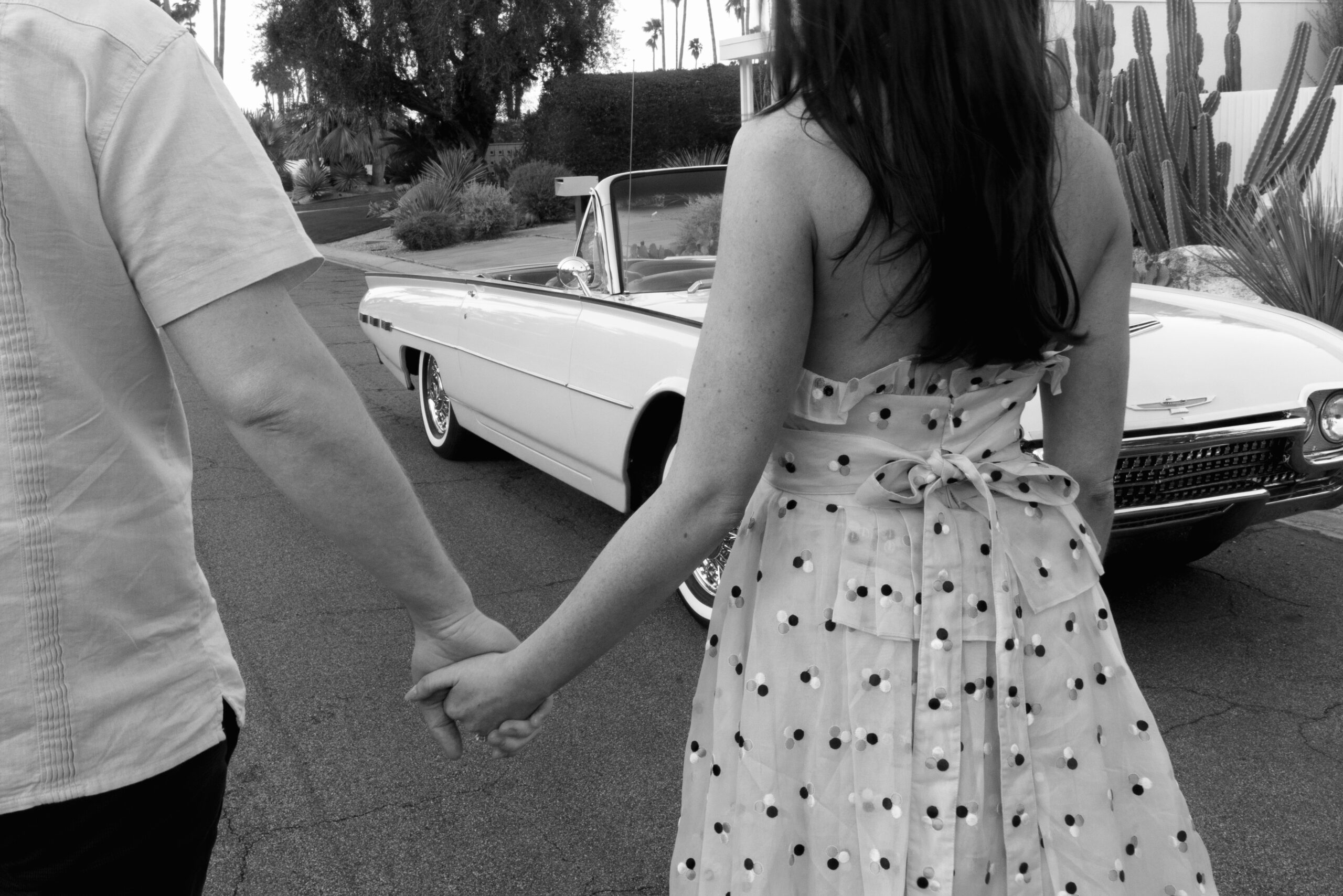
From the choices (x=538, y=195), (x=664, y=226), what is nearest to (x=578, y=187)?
(x=664, y=226)

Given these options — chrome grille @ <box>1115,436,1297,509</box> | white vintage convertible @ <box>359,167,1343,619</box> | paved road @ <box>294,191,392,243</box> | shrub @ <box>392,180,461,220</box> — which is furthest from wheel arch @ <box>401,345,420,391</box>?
paved road @ <box>294,191,392,243</box>

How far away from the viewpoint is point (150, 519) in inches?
48.6

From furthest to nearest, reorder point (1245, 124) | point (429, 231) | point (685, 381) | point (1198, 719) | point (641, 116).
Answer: point (641, 116) → point (429, 231) → point (1245, 124) → point (685, 381) → point (1198, 719)

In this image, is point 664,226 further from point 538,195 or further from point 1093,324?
point 538,195

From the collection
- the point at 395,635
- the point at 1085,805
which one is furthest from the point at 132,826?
the point at 395,635

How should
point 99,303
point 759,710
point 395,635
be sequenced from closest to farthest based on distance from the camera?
point 99,303, point 759,710, point 395,635

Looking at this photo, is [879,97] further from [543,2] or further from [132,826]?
[543,2]

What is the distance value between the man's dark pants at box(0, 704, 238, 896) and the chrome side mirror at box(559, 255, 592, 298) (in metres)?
3.49

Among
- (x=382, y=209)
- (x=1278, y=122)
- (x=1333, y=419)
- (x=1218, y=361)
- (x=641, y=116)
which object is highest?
(x=641, y=116)

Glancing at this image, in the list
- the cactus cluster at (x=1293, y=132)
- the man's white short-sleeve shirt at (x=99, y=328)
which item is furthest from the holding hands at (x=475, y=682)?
the cactus cluster at (x=1293, y=132)

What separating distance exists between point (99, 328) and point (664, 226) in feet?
12.6

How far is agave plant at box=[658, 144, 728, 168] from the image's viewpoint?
21266 millimetres

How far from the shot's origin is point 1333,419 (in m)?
3.97

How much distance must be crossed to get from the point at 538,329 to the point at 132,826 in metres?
3.79
